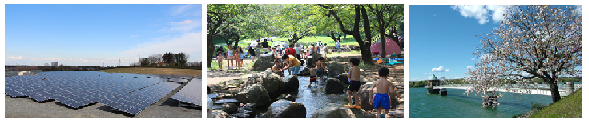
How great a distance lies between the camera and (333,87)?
727 cm

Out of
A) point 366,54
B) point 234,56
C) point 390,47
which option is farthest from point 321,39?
point 234,56

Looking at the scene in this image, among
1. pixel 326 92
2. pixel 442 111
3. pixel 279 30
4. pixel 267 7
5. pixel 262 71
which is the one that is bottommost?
pixel 442 111

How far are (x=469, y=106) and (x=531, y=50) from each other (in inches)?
82.4

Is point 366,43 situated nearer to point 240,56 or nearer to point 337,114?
point 337,114

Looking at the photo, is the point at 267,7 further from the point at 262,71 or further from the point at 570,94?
the point at 570,94

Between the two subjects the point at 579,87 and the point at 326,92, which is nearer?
the point at 579,87

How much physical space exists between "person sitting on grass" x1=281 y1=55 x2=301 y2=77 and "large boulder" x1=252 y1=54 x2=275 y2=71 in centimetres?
48

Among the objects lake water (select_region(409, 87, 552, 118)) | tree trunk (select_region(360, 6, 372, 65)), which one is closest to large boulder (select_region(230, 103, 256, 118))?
tree trunk (select_region(360, 6, 372, 65))

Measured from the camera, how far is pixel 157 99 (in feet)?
21.5

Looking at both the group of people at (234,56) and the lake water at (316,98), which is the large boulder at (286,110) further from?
the group of people at (234,56)

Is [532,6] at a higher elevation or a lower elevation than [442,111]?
higher

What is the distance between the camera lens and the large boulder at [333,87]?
23.6 ft

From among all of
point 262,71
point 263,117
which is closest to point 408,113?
point 263,117
